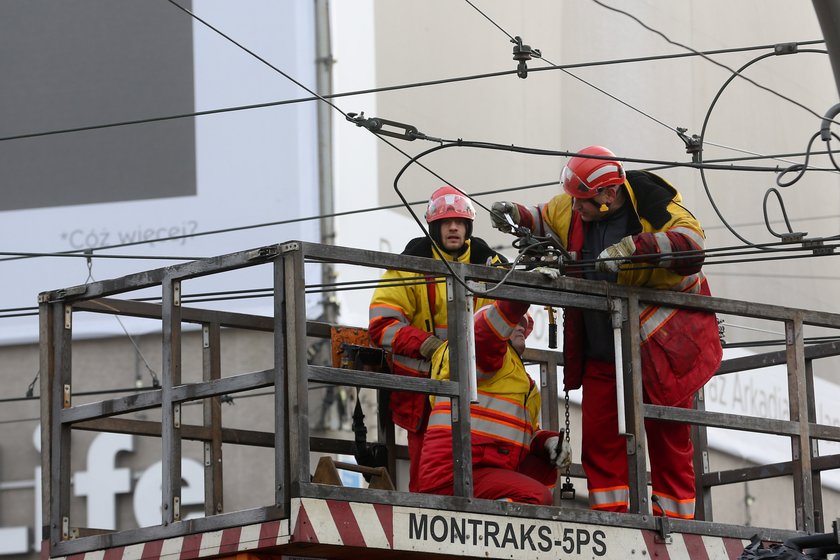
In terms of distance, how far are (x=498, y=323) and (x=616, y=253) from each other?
2.49 ft

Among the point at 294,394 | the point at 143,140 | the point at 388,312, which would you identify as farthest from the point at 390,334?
the point at 143,140

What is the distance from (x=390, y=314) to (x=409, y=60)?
398 inches

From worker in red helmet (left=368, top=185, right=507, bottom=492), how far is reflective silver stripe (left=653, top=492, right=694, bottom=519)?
135 cm

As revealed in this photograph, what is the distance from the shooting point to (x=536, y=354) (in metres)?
10.5

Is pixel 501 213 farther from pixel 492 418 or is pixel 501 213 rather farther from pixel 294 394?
pixel 294 394

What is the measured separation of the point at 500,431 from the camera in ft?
28.3

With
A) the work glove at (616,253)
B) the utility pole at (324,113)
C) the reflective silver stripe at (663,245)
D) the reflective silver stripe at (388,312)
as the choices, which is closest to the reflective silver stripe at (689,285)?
the reflective silver stripe at (663,245)

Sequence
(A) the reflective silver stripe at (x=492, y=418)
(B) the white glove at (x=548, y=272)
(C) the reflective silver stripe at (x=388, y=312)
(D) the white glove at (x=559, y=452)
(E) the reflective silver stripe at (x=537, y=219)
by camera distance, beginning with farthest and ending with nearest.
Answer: (E) the reflective silver stripe at (x=537, y=219) < (C) the reflective silver stripe at (x=388, y=312) < (D) the white glove at (x=559, y=452) < (A) the reflective silver stripe at (x=492, y=418) < (B) the white glove at (x=548, y=272)

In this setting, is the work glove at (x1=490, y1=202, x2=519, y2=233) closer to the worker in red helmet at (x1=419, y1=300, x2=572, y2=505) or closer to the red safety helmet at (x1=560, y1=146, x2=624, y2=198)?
the red safety helmet at (x1=560, y1=146, x2=624, y2=198)

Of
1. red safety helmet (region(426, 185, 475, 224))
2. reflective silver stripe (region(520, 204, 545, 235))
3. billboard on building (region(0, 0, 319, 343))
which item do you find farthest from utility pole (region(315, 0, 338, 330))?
reflective silver stripe (region(520, 204, 545, 235))

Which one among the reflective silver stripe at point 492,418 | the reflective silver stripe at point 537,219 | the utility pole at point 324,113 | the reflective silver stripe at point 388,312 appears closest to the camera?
the reflective silver stripe at point 492,418

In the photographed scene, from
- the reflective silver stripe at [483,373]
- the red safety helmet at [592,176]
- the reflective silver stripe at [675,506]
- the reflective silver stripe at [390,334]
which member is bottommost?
the reflective silver stripe at [675,506]

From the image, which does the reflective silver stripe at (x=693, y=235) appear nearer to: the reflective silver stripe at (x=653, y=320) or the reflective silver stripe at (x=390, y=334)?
the reflective silver stripe at (x=653, y=320)

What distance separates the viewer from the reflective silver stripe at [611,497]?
8.77 metres
